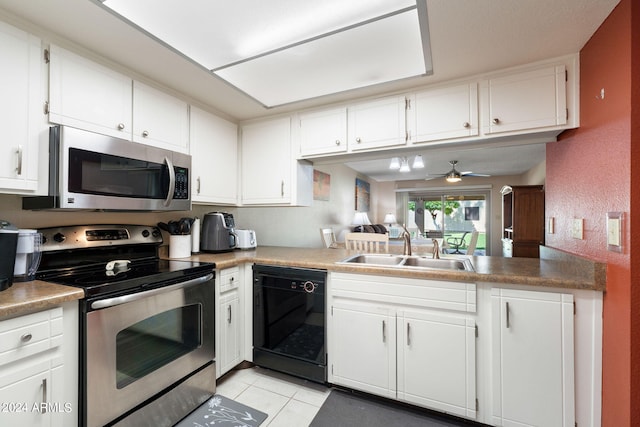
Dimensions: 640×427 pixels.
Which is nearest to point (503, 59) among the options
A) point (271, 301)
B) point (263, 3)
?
point (263, 3)

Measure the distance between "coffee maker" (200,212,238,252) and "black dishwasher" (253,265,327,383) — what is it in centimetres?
41

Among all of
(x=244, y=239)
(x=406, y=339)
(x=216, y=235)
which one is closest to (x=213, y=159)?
(x=216, y=235)

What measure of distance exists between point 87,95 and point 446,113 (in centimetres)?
212

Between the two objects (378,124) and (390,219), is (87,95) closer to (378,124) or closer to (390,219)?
(378,124)

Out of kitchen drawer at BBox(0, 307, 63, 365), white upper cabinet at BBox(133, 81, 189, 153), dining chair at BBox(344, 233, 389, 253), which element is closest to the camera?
kitchen drawer at BBox(0, 307, 63, 365)

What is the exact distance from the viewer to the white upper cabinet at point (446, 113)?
68.7 inches

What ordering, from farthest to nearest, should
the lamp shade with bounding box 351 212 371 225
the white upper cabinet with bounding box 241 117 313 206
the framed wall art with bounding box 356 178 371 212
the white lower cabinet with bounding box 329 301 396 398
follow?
the framed wall art with bounding box 356 178 371 212, the lamp shade with bounding box 351 212 371 225, the white upper cabinet with bounding box 241 117 313 206, the white lower cabinet with bounding box 329 301 396 398

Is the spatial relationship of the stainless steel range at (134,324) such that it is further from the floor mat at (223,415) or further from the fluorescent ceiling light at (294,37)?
the fluorescent ceiling light at (294,37)

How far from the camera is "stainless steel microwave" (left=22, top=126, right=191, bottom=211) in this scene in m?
1.34

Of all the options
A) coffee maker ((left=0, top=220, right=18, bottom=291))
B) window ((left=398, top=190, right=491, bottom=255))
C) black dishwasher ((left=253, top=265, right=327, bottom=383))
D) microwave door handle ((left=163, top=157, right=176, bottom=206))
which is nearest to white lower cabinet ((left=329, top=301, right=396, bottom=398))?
black dishwasher ((left=253, top=265, right=327, bottom=383))

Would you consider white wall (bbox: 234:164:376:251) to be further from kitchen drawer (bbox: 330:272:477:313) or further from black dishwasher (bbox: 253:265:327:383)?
kitchen drawer (bbox: 330:272:477:313)

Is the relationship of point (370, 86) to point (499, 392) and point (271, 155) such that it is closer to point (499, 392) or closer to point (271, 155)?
point (271, 155)

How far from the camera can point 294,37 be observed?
4.55ft

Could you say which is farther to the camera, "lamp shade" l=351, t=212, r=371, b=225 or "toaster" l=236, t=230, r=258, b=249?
"lamp shade" l=351, t=212, r=371, b=225
